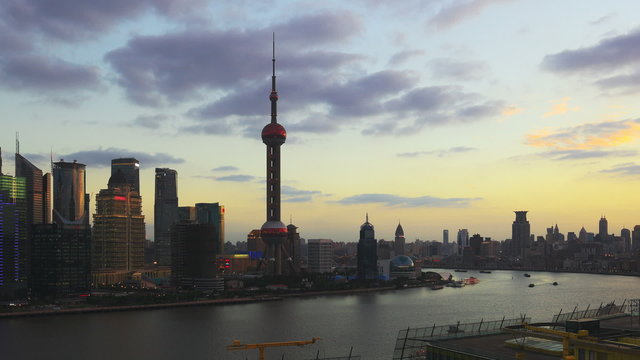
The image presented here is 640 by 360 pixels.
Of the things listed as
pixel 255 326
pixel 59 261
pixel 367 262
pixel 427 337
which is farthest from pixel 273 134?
pixel 427 337

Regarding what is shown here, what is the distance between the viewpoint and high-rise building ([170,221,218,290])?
154750 millimetres

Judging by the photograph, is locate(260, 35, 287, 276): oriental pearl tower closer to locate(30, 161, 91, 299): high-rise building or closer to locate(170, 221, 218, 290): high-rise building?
locate(170, 221, 218, 290): high-rise building

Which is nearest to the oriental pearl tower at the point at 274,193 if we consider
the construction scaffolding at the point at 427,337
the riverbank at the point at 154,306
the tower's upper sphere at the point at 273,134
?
the tower's upper sphere at the point at 273,134

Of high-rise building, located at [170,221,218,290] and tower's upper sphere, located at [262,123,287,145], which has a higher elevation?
tower's upper sphere, located at [262,123,287,145]

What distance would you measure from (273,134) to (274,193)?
18275 mm

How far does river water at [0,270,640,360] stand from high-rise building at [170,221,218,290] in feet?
91.7

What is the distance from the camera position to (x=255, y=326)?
87312 millimetres

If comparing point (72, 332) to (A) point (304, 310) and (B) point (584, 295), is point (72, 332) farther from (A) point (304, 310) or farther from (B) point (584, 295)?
(B) point (584, 295)

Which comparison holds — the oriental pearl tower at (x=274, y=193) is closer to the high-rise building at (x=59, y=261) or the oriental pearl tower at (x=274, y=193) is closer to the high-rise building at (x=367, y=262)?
the high-rise building at (x=367, y=262)

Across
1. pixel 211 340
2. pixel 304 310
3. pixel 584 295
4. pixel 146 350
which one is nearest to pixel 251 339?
pixel 211 340

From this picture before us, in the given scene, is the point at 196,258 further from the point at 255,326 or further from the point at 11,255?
the point at 255,326

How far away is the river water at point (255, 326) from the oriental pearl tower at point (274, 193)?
51473 millimetres

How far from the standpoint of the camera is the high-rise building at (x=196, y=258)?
155 metres

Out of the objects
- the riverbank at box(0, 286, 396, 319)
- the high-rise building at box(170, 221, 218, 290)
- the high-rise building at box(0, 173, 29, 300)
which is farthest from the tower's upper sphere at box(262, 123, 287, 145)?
the high-rise building at box(0, 173, 29, 300)
